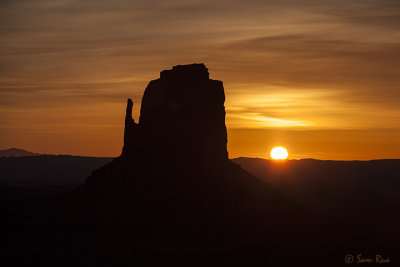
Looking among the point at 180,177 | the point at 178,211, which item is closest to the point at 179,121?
the point at 180,177

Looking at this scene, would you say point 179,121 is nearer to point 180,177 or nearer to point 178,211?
point 180,177

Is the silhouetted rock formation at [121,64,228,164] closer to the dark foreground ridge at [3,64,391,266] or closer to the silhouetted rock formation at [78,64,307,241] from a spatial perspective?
the silhouetted rock formation at [78,64,307,241]

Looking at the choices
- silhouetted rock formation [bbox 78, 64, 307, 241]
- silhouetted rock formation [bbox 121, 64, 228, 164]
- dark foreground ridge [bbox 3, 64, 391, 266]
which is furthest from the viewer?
silhouetted rock formation [bbox 121, 64, 228, 164]

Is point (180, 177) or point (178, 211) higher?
point (180, 177)

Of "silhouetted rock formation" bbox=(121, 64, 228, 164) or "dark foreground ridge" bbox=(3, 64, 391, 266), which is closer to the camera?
"dark foreground ridge" bbox=(3, 64, 391, 266)

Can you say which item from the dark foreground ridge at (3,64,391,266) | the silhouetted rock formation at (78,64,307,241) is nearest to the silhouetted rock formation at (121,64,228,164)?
the silhouetted rock formation at (78,64,307,241)

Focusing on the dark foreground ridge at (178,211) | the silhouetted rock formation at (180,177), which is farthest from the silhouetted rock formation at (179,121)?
the dark foreground ridge at (178,211)
